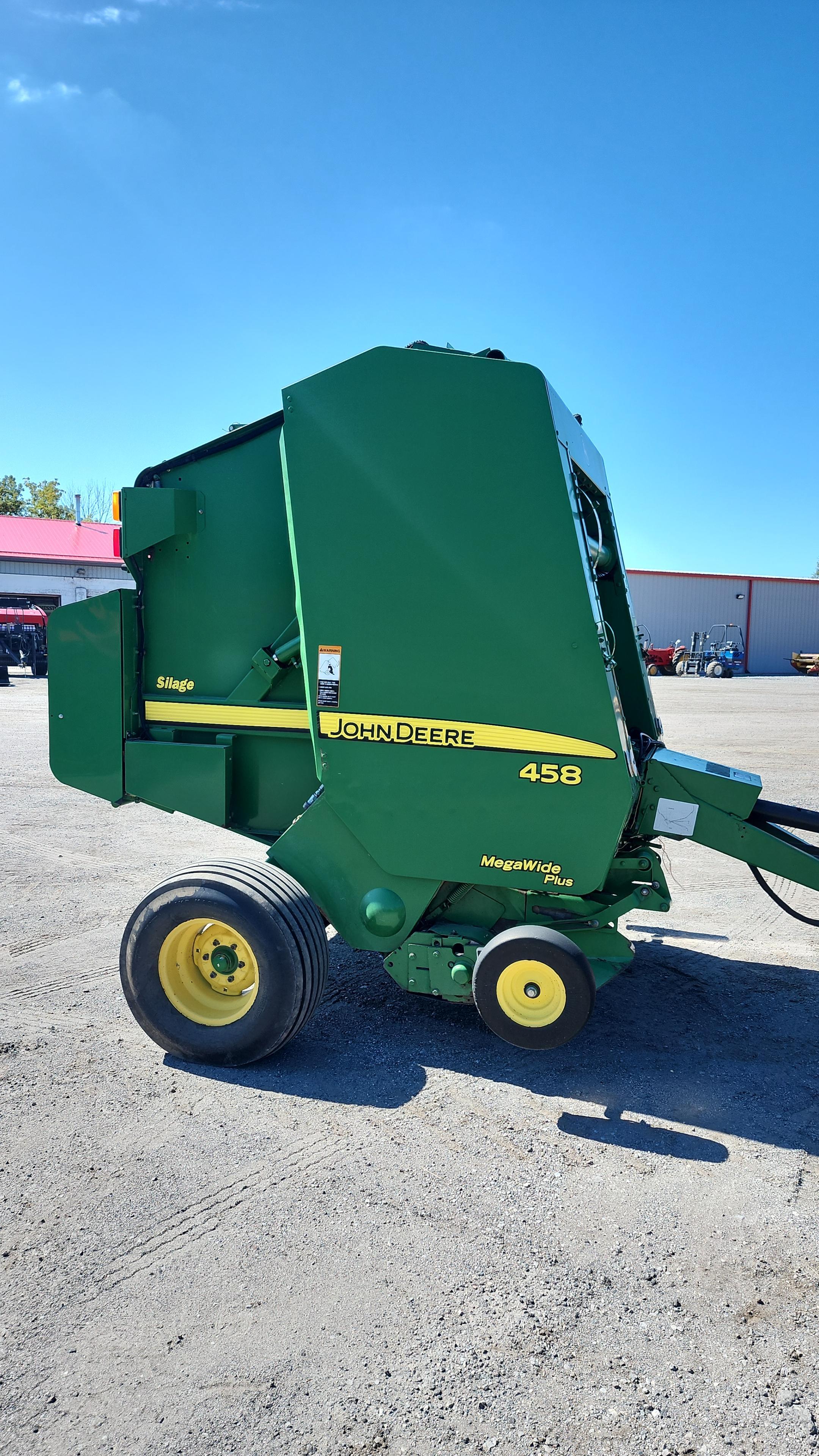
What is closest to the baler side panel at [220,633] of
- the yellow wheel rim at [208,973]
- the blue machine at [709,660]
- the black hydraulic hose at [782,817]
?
the yellow wheel rim at [208,973]

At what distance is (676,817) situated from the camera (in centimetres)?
390

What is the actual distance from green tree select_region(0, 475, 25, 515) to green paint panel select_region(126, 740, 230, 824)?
5929 cm

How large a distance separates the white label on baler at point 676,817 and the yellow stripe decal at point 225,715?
1.59 meters

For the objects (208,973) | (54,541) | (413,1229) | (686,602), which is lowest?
(413,1229)

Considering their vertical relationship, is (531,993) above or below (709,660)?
below

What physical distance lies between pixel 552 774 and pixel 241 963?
149 cm

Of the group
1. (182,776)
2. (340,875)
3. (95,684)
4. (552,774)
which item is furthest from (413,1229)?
(95,684)

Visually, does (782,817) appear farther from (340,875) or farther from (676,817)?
(340,875)

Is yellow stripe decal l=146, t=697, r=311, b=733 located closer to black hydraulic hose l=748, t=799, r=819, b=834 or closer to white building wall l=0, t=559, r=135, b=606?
black hydraulic hose l=748, t=799, r=819, b=834

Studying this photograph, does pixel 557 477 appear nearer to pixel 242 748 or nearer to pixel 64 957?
pixel 242 748

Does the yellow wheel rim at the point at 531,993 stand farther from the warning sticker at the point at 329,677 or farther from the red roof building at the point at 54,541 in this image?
the red roof building at the point at 54,541

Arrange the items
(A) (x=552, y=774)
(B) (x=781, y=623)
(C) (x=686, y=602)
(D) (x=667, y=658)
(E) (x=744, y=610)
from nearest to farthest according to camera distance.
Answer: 1. (A) (x=552, y=774)
2. (D) (x=667, y=658)
3. (C) (x=686, y=602)
4. (E) (x=744, y=610)
5. (B) (x=781, y=623)

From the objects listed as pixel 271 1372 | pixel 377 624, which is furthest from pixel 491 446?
pixel 271 1372

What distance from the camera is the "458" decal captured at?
3.54 metres
